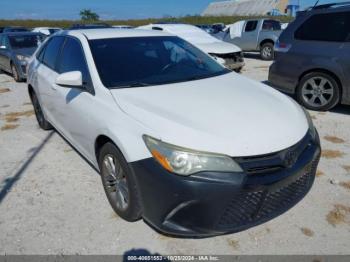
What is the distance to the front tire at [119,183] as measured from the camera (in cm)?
254

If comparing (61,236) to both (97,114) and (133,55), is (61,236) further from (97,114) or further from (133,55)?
(133,55)

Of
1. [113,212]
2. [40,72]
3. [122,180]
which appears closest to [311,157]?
[122,180]

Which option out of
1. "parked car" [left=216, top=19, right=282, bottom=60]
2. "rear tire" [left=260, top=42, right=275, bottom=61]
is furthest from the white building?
"rear tire" [left=260, top=42, right=275, bottom=61]

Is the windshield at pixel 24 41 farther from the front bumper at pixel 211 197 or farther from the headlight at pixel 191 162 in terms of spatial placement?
the headlight at pixel 191 162

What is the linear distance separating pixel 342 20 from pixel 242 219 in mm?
4628

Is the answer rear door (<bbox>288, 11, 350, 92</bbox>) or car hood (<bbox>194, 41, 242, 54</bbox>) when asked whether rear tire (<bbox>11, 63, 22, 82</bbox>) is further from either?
rear door (<bbox>288, 11, 350, 92</bbox>)

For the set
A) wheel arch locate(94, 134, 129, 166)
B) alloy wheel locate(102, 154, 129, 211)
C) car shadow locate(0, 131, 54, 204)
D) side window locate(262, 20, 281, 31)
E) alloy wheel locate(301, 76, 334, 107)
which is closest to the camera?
wheel arch locate(94, 134, 129, 166)

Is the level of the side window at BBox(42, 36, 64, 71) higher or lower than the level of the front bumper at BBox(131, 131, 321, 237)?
higher

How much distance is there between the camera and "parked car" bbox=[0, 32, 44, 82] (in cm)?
957

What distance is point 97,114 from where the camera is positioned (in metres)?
2.90

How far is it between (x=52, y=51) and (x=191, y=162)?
10.3ft

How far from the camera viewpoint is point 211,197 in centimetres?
216

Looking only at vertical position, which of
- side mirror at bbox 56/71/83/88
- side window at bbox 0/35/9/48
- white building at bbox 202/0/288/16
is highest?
side mirror at bbox 56/71/83/88

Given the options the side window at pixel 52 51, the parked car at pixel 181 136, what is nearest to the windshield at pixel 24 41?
the side window at pixel 52 51
